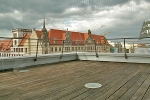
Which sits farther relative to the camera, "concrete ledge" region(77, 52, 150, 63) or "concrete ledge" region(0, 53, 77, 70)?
"concrete ledge" region(77, 52, 150, 63)

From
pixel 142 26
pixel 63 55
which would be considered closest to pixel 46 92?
pixel 63 55

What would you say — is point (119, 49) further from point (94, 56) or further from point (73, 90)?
point (73, 90)

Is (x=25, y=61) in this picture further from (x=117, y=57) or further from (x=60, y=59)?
(x=117, y=57)

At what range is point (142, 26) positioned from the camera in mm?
14523

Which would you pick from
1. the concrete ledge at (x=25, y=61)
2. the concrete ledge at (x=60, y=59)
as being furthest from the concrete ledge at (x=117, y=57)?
the concrete ledge at (x=25, y=61)

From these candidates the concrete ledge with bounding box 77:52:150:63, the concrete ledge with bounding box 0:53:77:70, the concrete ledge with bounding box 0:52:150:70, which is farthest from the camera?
the concrete ledge with bounding box 77:52:150:63

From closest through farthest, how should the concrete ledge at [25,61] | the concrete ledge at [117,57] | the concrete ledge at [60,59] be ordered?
the concrete ledge at [25,61] < the concrete ledge at [60,59] < the concrete ledge at [117,57]

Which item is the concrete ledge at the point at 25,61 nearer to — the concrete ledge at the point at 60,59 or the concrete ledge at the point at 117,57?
the concrete ledge at the point at 60,59

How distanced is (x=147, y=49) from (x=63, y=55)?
4421 mm

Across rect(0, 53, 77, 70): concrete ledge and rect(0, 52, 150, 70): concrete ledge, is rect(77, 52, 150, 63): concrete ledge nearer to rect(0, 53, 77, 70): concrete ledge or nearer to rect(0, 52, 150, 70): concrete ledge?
rect(0, 52, 150, 70): concrete ledge

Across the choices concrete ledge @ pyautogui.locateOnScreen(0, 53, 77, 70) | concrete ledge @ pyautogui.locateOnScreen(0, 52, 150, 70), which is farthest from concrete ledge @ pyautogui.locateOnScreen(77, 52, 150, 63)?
concrete ledge @ pyautogui.locateOnScreen(0, 53, 77, 70)

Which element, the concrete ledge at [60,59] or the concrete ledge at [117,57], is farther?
the concrete ledge at [117,57]

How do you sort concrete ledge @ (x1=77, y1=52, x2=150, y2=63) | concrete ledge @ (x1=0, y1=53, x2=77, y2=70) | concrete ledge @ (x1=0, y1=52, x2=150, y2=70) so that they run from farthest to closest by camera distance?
concrete ledge @ (x1=77, y1=52, x2=150, y2=63), concrete ledge @ (x1=0, y1=52, x2=150, y2=70), concrete ledge @ (x1=0, y1=53, x2=77, y2=70)

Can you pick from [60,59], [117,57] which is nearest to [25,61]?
[60,59]
